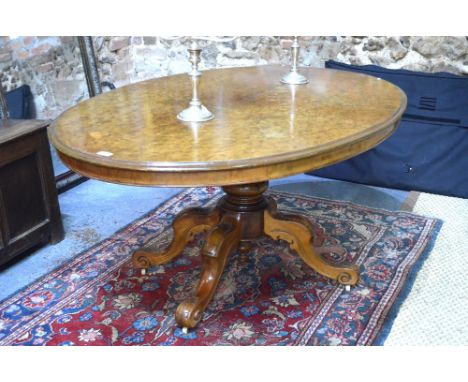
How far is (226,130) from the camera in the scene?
1836mm

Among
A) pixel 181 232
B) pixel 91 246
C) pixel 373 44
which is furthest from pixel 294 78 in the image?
pixel 91 246

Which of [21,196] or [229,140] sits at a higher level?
[229,140]

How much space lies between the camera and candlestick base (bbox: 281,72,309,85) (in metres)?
2.51

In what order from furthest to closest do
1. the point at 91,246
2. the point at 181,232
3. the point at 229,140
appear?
the point at 91,246, the point at 181,232, the point at 229,140

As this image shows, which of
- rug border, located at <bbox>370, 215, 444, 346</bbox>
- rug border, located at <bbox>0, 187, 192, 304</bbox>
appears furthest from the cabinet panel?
rug border, located at <bbox>370, 215, 444, 346</bbox>

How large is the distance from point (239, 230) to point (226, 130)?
0.59 meters

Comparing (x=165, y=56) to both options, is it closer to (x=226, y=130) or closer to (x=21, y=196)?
(x=21, y=196)

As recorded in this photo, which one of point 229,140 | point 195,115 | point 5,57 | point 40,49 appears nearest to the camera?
point 229,140

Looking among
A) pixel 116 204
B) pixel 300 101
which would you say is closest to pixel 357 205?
pixel 300 101

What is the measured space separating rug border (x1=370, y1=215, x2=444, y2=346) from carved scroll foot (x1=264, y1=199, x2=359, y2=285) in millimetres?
204

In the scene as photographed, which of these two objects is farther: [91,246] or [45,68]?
[45,68]
